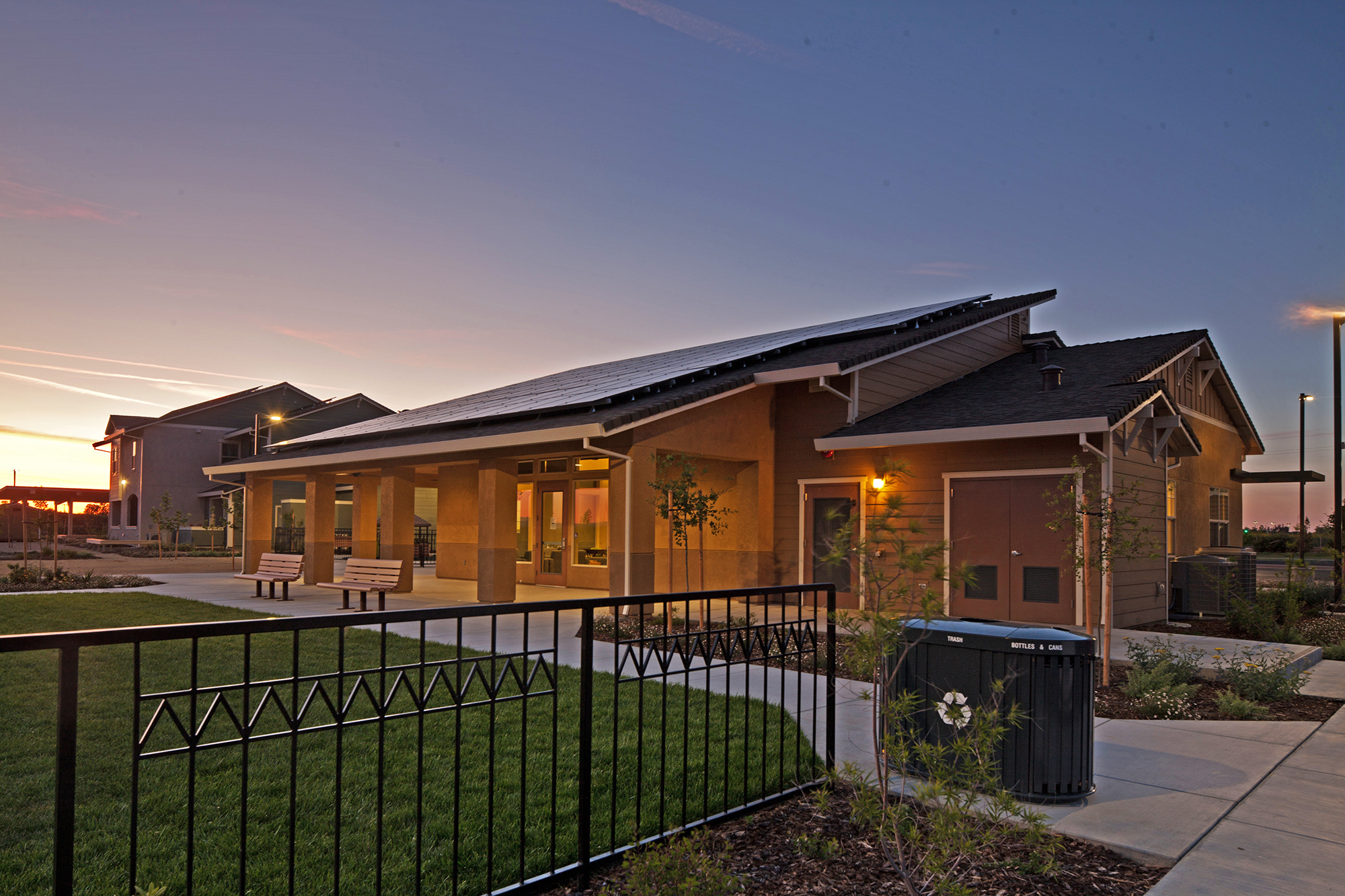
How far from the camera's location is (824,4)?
11.0 meters

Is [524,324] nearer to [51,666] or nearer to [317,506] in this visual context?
[317,506]

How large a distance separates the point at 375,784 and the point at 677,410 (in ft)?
27.5

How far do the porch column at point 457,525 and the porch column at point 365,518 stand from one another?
69.7 inches

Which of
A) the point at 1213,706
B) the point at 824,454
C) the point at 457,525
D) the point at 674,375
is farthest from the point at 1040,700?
the point at 457,525

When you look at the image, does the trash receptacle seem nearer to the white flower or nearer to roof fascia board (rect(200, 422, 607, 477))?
the white flower

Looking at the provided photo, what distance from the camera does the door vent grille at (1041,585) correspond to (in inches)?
473

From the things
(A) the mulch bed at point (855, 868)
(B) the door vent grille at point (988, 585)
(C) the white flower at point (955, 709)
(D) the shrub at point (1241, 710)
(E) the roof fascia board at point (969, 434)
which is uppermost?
(E) the roof fascia board at point (969, 434)

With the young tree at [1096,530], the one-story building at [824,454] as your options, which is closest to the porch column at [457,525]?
the one-story building at [824,454]

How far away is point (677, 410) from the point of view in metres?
12.5

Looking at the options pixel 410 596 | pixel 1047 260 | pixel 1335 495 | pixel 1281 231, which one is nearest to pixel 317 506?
pixel 410 596

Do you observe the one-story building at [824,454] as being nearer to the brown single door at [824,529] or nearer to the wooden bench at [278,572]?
the brown single door at [824,529]

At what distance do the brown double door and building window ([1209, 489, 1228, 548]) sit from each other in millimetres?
9572

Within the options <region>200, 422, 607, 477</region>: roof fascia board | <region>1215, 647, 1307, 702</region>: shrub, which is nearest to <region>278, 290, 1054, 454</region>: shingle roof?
<region>200, 422, 607, 477</region>: roof fascia board

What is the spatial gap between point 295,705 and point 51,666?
27.5 ft
